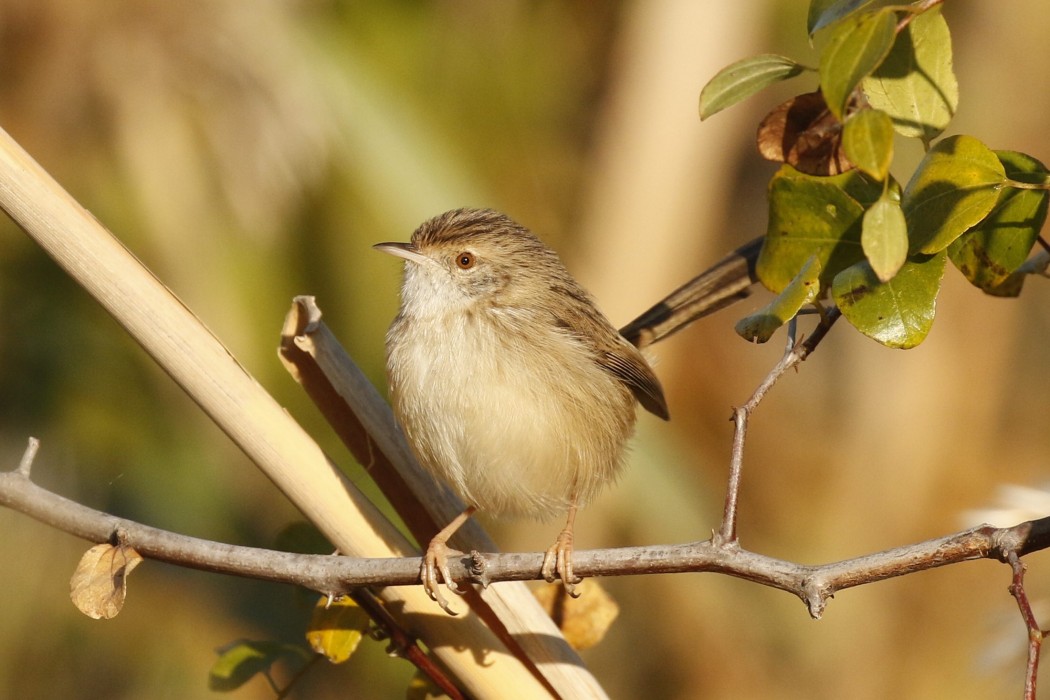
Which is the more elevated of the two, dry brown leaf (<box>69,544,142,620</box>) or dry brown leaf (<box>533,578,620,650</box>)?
dry brown leaf (<box>69,544,142,620</box>)

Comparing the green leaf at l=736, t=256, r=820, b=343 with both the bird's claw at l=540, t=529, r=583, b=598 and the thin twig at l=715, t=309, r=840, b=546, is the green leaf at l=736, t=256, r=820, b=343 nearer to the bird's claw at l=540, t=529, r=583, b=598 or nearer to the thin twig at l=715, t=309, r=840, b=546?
the thin twig at l=715, t=309, r=840, b=546

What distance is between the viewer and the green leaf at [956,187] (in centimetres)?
156

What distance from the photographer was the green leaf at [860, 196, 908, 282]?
1364 mm

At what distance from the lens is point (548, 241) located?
18.6 feet

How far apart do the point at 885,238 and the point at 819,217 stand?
321 millimetres

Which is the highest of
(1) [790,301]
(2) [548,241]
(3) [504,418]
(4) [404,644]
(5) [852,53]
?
(5) [852,53]

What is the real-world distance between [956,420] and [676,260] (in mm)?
1743

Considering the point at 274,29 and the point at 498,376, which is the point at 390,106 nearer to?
the point at 274,29

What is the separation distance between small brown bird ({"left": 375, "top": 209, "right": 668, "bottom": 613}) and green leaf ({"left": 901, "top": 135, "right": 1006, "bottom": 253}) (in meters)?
1.18

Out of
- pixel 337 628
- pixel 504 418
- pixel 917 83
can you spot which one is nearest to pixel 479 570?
pixel 337 628

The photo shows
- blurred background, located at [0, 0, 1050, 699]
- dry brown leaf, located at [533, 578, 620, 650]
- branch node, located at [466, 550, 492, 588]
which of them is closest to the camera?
branch node, located at [466, 550, 492, 588]

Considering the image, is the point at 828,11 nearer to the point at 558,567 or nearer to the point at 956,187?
the point at 956,187

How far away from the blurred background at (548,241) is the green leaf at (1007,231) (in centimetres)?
182

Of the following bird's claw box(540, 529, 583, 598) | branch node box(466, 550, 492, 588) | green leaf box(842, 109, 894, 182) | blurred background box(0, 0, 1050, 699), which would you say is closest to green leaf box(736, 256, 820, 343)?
Result: green leaf box(842, 109, 894, 182)
